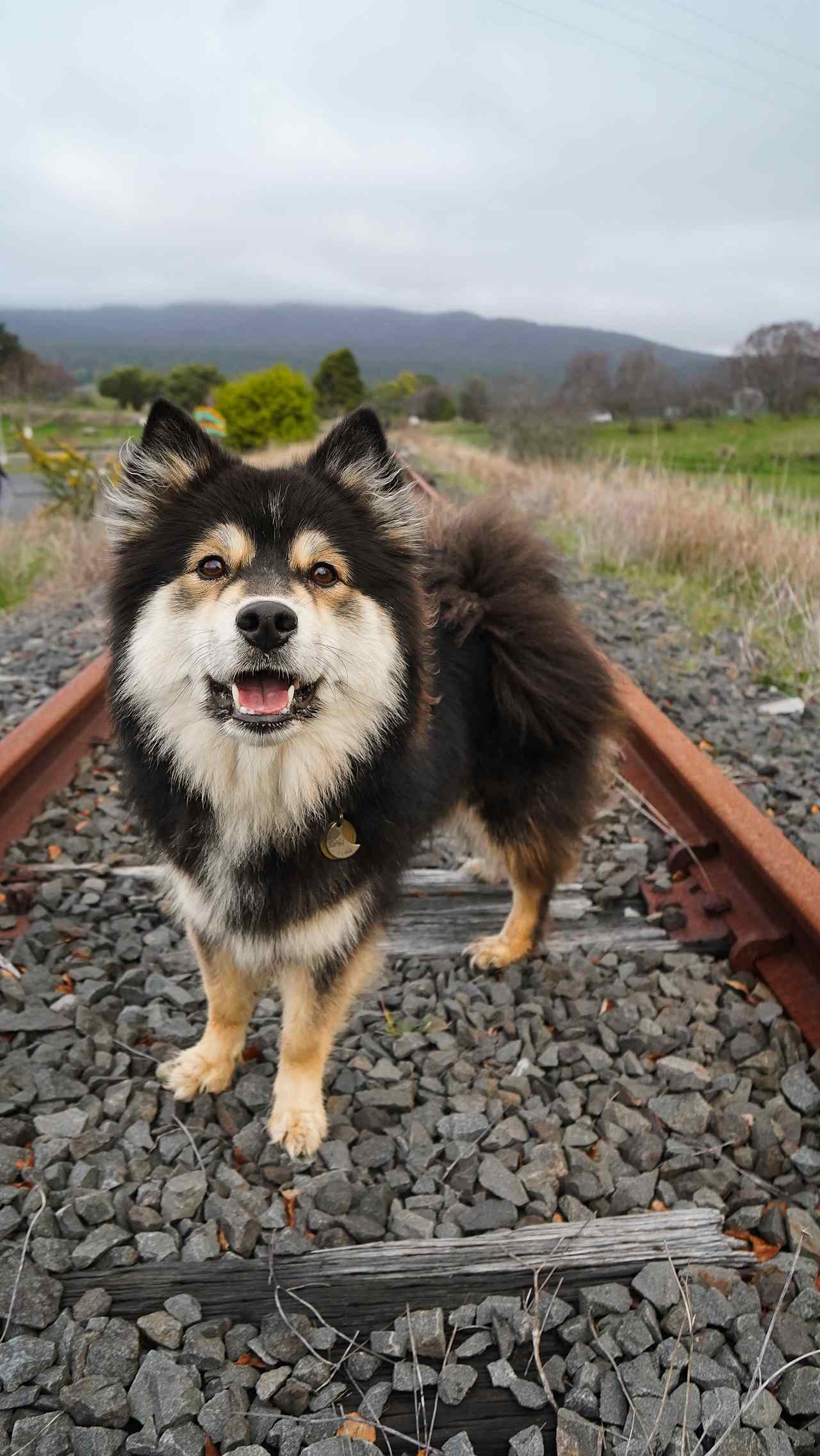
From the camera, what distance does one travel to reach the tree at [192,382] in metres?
35.1

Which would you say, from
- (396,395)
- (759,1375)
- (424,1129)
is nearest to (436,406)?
(396,395)

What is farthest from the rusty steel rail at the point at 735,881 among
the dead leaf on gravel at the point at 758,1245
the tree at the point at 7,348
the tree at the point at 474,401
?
the tree at the point at 474,401

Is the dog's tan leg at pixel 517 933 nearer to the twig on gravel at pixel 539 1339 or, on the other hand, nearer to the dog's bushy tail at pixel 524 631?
the dog's bushy tail at pixel 524 631

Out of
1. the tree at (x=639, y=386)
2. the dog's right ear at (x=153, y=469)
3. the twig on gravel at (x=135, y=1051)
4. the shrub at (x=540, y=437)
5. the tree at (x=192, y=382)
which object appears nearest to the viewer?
the dog's right ear at (x=153, y=469)

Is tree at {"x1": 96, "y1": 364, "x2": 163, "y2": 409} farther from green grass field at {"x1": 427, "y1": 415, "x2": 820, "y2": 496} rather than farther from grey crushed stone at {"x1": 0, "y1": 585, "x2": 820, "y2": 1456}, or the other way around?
grey crushed stone at {"x1": 0, "y1": 585, "x2": 820, "y2": 1456}

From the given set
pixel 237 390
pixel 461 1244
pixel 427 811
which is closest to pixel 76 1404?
pixel 461 1244

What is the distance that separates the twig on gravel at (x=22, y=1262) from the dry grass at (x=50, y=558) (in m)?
5.66

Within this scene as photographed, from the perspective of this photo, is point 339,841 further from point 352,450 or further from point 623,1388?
point 623,1388

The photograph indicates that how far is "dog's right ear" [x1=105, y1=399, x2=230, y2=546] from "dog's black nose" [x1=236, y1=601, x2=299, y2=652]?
0.58 metres

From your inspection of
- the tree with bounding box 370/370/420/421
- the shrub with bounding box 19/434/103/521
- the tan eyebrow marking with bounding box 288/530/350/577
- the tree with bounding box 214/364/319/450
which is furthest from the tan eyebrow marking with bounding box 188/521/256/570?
the tree with bounding box 370/370/420/421

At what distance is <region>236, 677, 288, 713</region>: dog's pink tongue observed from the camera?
2166 millimetres

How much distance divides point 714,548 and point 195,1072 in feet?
22.6

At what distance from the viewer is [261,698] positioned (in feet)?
7.14

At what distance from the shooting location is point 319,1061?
8.51ft
